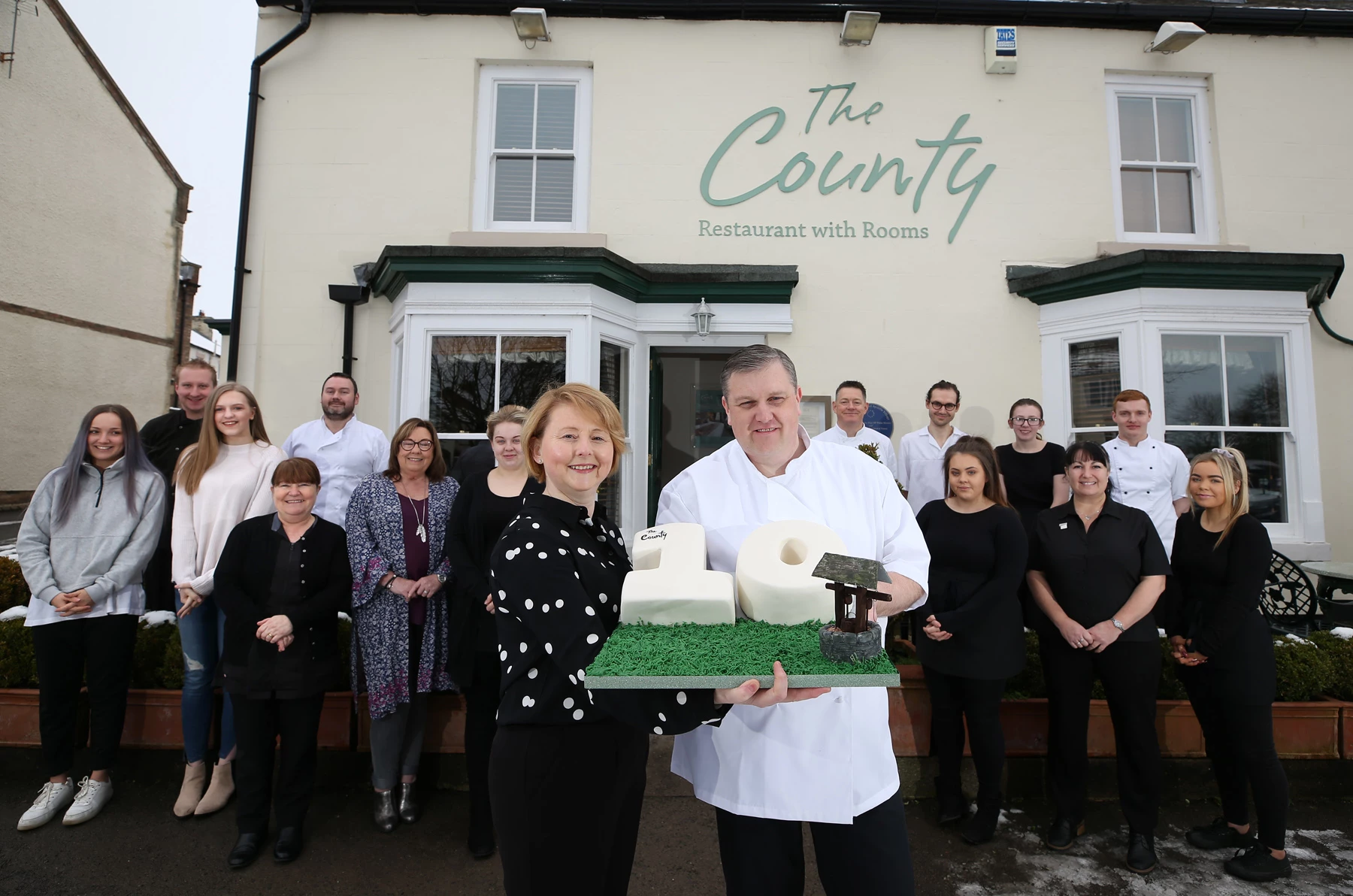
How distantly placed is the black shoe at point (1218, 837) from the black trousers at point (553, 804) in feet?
10.3

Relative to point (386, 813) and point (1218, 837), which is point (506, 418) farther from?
point (1218, 837)

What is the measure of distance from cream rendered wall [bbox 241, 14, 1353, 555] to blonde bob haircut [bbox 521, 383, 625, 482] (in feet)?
16.0

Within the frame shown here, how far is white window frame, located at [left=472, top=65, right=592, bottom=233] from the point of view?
6.66 meters

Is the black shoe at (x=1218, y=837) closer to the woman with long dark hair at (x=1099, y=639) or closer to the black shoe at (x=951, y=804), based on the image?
the woman with long dark hair at (x=1099, y=639)

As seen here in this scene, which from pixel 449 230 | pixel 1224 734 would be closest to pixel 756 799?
pixel 1224 734

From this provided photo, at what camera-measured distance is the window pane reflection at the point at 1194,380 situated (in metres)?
6.21

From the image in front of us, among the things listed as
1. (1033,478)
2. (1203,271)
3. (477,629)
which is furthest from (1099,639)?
(1203,271)

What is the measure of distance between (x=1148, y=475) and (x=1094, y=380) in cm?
205

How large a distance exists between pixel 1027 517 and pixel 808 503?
3.23 meters

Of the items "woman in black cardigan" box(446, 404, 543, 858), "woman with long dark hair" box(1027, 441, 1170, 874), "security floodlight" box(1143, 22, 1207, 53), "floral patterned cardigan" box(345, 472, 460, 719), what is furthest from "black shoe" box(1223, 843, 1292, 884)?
"security floodlight" box(1143, 22, 1207, 53)

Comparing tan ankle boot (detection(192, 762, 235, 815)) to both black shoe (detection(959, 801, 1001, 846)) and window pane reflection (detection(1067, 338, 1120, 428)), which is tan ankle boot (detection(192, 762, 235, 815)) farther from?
window pane reflection (detection(1067, 338, 1120, 428))

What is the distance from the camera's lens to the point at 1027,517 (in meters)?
4.50

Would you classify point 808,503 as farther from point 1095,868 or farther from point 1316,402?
point 1316,402

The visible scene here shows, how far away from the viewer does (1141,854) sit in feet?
9.92
